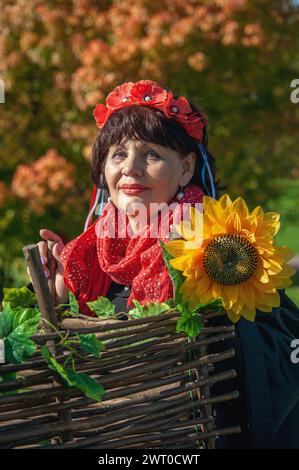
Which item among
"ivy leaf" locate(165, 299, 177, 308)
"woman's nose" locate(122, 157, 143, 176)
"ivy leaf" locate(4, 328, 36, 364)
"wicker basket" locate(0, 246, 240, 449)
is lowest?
"wicker basket" locate(0, 246, 240, 449)

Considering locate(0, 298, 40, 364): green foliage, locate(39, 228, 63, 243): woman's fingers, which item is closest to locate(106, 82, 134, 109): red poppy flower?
locate(39, 228, 63, 243): woman's fingers

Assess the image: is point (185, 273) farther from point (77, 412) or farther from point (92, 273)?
point (92, 273)

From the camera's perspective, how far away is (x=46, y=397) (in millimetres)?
1897

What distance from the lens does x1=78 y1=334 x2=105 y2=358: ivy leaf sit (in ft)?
6.20

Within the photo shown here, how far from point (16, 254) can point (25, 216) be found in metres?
0.32

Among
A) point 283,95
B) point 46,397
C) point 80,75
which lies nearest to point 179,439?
point 46,397

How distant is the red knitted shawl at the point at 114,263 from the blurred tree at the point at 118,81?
365 centimetres

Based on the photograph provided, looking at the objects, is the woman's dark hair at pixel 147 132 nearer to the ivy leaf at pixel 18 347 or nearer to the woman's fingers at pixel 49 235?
the woman's fingers at pixel 49 235

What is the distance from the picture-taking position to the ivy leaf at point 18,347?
72.0 inches

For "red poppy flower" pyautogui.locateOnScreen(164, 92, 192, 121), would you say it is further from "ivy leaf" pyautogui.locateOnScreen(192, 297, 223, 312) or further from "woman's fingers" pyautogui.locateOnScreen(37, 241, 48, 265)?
"ivy leaf" pyautogui.locateOnScreen(192, 297, 223, 312)

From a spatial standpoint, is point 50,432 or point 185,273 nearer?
point 50,432

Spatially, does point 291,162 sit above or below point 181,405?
above

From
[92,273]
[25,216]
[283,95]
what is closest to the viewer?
[92,273]

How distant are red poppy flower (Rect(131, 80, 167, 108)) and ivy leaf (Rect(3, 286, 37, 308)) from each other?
0.80 m
